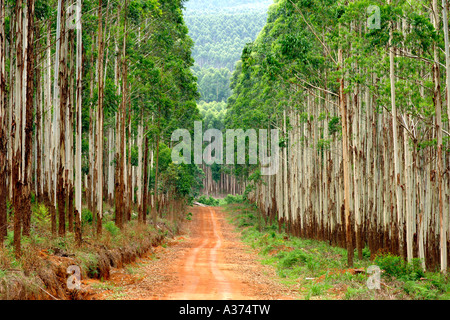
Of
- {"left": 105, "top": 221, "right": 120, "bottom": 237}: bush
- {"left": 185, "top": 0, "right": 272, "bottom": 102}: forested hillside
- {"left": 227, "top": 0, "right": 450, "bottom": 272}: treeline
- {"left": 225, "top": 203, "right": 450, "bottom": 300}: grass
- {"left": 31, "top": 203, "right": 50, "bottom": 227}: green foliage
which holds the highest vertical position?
{"left": 185, "top": 0, "right": 272, "bottom": 102}: forested hillside

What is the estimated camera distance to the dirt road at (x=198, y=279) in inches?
414

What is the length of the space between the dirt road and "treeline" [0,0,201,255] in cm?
237

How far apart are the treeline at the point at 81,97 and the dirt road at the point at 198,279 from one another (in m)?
2.37

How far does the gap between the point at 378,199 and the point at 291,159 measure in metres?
11.3

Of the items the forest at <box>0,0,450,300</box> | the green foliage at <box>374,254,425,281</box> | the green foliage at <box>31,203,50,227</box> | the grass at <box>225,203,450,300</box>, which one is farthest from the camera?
the green foliage at <box>31,203,50,227</box>

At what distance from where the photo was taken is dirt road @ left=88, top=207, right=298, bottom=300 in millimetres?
10508

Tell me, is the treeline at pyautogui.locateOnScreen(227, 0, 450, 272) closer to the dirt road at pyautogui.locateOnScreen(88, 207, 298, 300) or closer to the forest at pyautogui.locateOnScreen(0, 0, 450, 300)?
the forest at pyautogui.locateOnScreen(0, 0, 450, 300)

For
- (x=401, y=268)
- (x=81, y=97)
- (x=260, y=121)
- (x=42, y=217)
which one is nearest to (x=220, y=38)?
(x=260, y=121)

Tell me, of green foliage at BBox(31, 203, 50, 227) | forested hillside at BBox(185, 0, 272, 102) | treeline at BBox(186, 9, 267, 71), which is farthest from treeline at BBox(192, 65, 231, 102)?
green foliage at BBox(31, 203, 50, 227)

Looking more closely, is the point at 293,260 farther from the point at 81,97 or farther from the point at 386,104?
the point at 81,97

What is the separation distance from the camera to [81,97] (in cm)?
1694
